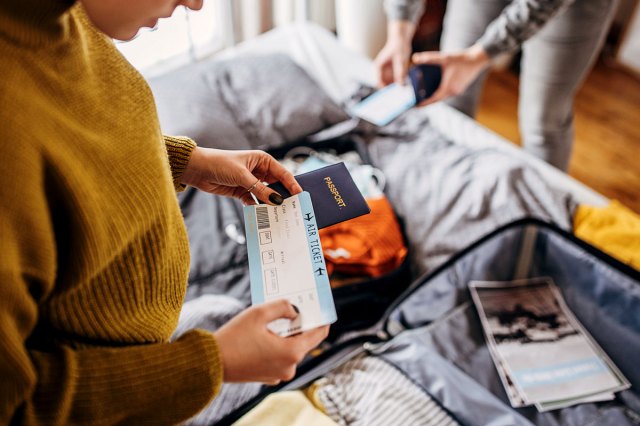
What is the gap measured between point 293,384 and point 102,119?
627 millimetres

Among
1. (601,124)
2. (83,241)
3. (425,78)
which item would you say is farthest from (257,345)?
(601,124)

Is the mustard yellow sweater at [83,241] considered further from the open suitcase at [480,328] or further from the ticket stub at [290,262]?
the open suitcase at [480,328]

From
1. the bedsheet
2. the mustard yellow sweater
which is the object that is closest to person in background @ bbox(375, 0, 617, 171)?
the bedsheet

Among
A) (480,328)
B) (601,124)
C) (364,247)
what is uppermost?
(364,247)

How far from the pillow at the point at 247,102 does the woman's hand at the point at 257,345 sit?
2.56 feet

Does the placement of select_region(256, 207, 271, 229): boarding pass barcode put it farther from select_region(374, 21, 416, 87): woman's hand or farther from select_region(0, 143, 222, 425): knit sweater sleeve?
select_region(374, 21, 416, 87): woman's hand

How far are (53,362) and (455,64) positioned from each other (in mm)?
1094

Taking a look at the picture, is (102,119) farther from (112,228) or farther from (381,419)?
(381,419)

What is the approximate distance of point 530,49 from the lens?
1382 mm

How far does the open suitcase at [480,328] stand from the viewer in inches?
36.2

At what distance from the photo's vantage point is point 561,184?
1.33m

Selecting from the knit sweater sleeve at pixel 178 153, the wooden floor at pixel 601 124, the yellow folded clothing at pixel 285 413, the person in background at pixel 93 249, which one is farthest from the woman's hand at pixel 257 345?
the wooden floor at pixel 601 124

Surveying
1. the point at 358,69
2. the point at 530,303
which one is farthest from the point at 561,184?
the point at 358,69

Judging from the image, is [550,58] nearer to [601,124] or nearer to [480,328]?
[480,328]
